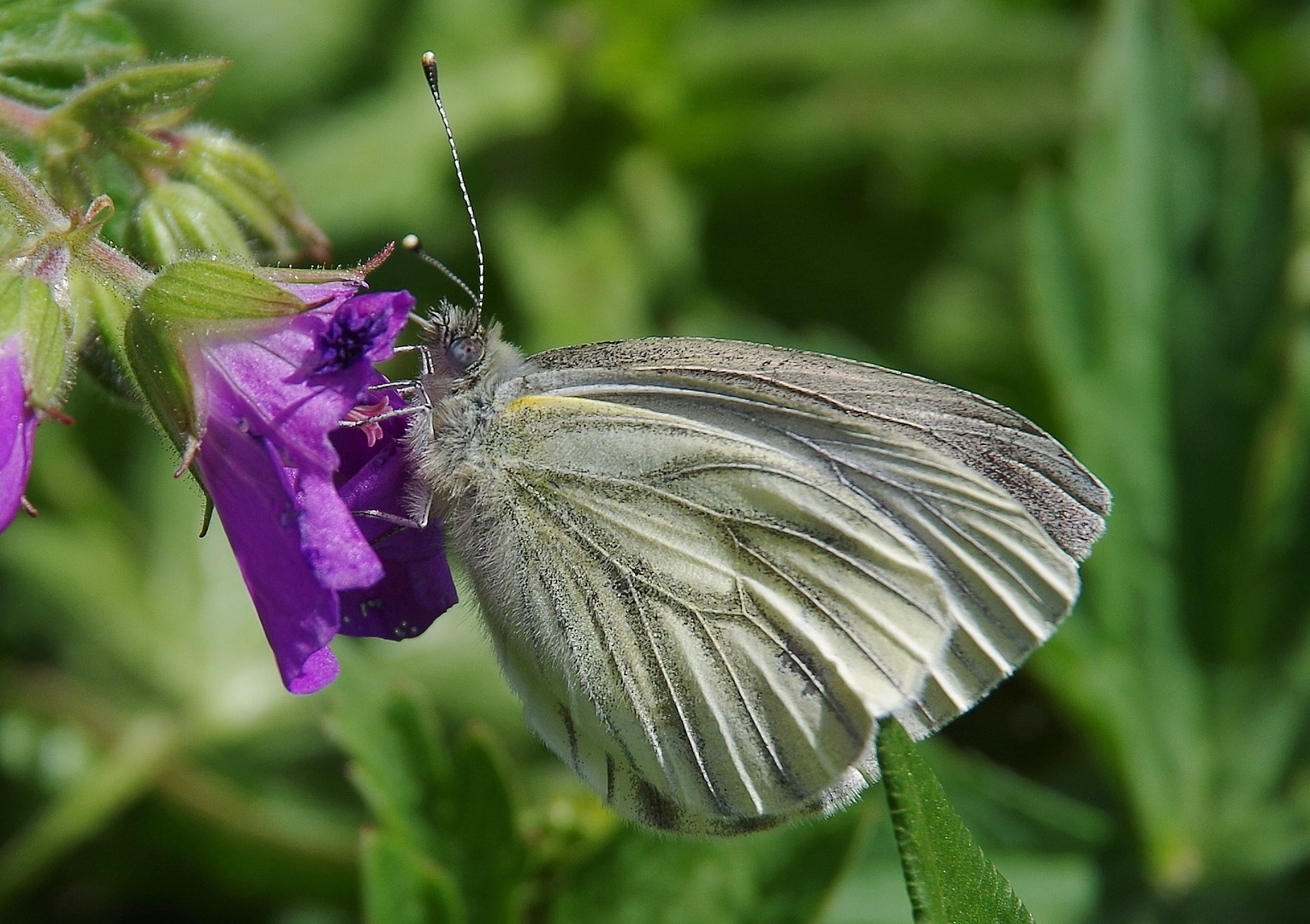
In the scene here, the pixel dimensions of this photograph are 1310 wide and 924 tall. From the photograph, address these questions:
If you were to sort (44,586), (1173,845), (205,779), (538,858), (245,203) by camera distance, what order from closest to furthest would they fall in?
(245,203)
(538,858)
(1173,845)
(205,779)
(44,586)

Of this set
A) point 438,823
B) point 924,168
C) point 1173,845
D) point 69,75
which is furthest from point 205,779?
point 924,168

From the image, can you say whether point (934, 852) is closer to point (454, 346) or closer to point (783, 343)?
point (454, 346)

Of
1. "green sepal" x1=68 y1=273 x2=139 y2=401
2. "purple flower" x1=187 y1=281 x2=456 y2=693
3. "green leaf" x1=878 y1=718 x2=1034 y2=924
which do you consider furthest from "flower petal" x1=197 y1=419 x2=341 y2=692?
"green leaf" x1=878 y1=718 x2=1034 y2=924

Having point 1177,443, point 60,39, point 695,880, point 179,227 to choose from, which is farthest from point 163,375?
point 1177,443

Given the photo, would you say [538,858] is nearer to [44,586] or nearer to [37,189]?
[37,189]

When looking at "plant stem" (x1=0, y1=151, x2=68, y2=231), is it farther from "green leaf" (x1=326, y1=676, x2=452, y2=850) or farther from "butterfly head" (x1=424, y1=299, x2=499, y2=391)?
"green leaf" (x1=326, y1=676, x2=452, y2=850)

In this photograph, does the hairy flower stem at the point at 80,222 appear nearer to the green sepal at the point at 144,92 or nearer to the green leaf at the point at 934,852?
the green sepal at the point at 144,92
